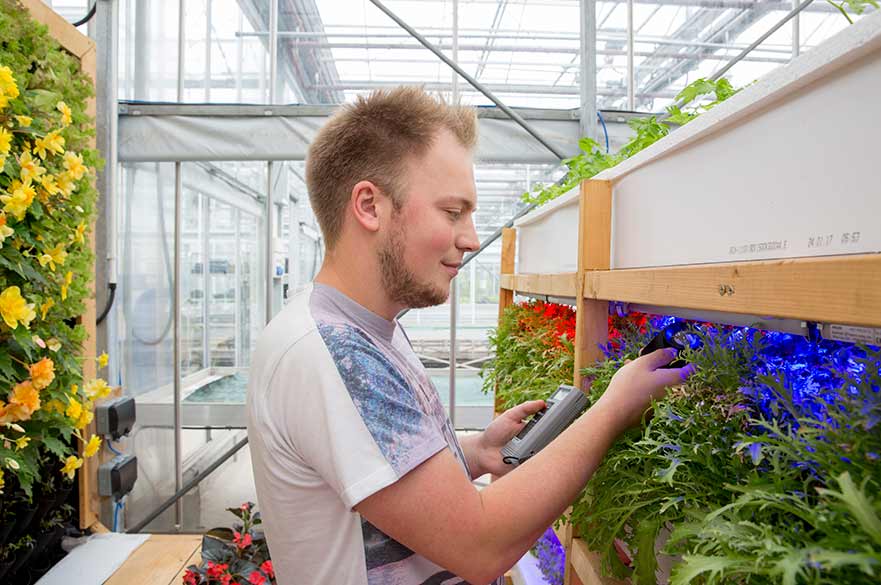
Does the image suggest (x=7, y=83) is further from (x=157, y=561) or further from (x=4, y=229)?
(x=157, y=561)

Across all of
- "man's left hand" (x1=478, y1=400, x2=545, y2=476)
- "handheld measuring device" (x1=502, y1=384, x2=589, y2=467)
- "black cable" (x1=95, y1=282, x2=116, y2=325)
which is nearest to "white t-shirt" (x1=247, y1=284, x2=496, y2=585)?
"handheld measuring device" (x1=502, y1=384, x2=589, y2=467)

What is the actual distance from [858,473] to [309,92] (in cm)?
405

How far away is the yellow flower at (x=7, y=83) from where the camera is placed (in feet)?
4.78

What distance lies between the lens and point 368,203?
0.93 meters

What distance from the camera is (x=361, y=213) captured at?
0.93 m

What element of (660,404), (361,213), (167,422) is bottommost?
(167,422)

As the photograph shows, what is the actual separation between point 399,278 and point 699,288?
1.48 ft

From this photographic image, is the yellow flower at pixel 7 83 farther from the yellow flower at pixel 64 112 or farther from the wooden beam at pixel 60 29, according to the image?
the wooden beam at pixel 60 29

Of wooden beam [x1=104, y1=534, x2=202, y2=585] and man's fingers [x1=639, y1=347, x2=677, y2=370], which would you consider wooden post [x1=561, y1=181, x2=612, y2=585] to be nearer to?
man's fingers [x1=639, y1=347, x2=677, y2=370]

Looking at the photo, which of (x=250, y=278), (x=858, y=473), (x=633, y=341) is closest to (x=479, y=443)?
(x=633, y=341)

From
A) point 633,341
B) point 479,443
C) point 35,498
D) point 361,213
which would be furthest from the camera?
point 35,498

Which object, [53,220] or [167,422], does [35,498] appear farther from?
[167,422]

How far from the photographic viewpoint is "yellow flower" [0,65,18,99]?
146 cm

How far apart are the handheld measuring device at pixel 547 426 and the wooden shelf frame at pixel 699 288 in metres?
0.07
